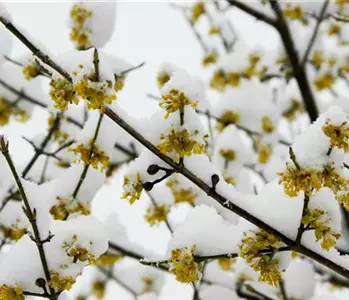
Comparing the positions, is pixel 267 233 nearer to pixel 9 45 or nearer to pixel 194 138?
pixel 194 138

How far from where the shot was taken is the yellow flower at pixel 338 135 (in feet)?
5.16

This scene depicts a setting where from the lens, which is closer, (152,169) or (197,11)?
(152,169)

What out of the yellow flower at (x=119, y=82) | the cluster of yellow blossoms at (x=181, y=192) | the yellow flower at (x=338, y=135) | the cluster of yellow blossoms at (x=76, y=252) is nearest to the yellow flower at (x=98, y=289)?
the cluster of yellow blossoms at (x=181, y=192)

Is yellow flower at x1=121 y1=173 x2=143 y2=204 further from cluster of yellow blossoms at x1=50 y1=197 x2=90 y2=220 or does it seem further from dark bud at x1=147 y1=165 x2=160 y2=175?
cluster of yellow blossoms at x1=50 y1=197 x2=90 y2=220

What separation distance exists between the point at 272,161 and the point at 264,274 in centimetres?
347

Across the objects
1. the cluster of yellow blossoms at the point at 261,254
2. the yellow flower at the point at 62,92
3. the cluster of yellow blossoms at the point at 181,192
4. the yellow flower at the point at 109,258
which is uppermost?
the cluster of yellow blossoms at the point at 181,192

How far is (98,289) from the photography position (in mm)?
5090

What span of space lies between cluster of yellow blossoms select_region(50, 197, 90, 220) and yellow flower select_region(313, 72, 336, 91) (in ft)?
12.0

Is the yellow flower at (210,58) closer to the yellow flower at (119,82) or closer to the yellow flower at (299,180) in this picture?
the yellow flower at (119,82)

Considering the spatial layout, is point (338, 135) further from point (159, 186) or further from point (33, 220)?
point (159, 186)

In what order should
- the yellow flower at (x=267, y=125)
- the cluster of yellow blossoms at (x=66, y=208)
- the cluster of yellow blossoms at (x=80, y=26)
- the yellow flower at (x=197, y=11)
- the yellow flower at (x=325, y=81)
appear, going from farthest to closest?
the yellow flower at (x=197, y=11)
the yellow flower at (x=325, y=81)
the yellow flower at (x=267, y=125)
the cluster of yellow blossoms at (x=80, y=26)
the cluster of yellow blossoms at (x=66, y=208)

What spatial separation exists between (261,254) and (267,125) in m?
2.93

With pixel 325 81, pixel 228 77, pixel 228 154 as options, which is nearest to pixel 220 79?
pixel 228 77

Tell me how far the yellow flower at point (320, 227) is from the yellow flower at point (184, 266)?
44cm
